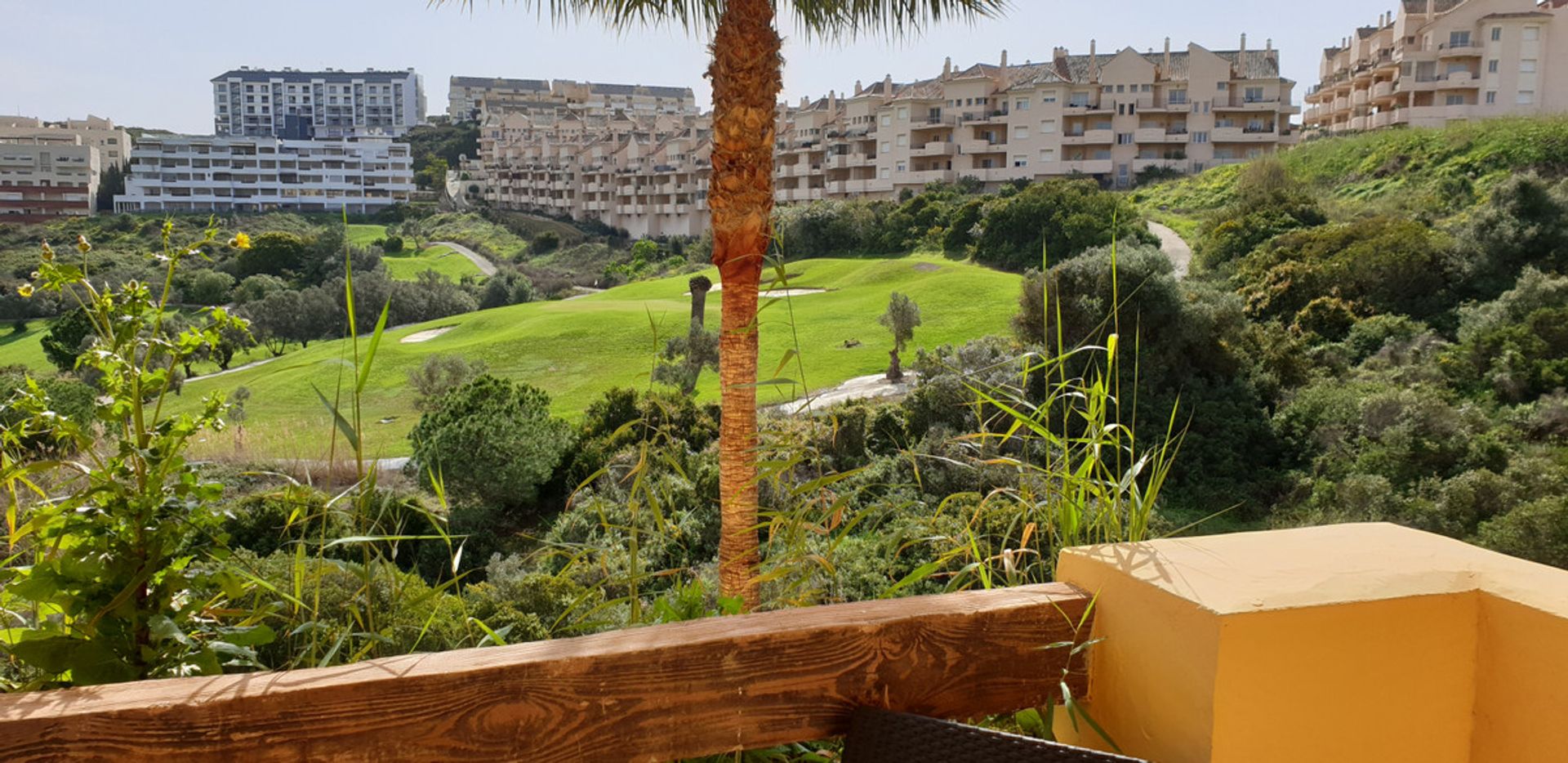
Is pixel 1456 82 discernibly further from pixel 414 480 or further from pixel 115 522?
pixel 115 522

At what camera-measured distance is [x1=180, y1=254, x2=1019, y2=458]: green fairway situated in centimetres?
2181

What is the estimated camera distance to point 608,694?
108 centimetres

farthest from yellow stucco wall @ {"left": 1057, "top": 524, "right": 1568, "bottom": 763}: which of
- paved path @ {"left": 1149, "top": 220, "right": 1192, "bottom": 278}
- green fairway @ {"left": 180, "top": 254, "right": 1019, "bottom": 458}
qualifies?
paved path @ {"left": 1149, "top": 220, "right": 1192, "bottom": 278}

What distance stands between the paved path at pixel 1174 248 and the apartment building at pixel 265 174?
56079mm

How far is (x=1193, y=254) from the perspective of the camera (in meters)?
24.7

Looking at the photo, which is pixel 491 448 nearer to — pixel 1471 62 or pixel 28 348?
pixel 28 348

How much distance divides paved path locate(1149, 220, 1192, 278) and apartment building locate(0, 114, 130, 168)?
62.9 meters

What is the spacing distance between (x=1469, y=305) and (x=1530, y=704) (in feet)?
63.4

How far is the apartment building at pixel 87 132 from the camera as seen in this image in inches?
2436

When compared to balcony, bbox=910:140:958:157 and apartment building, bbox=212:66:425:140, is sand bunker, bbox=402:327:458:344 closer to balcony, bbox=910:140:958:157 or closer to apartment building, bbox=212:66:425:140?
balcony, bbox=910:140:958:157

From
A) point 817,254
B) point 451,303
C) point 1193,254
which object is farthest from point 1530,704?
point 451,303

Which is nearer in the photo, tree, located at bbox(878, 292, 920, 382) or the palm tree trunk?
the palm tree trunk

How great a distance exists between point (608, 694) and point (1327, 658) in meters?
0.82

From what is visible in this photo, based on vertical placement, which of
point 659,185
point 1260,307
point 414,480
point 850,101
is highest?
point 850,101
